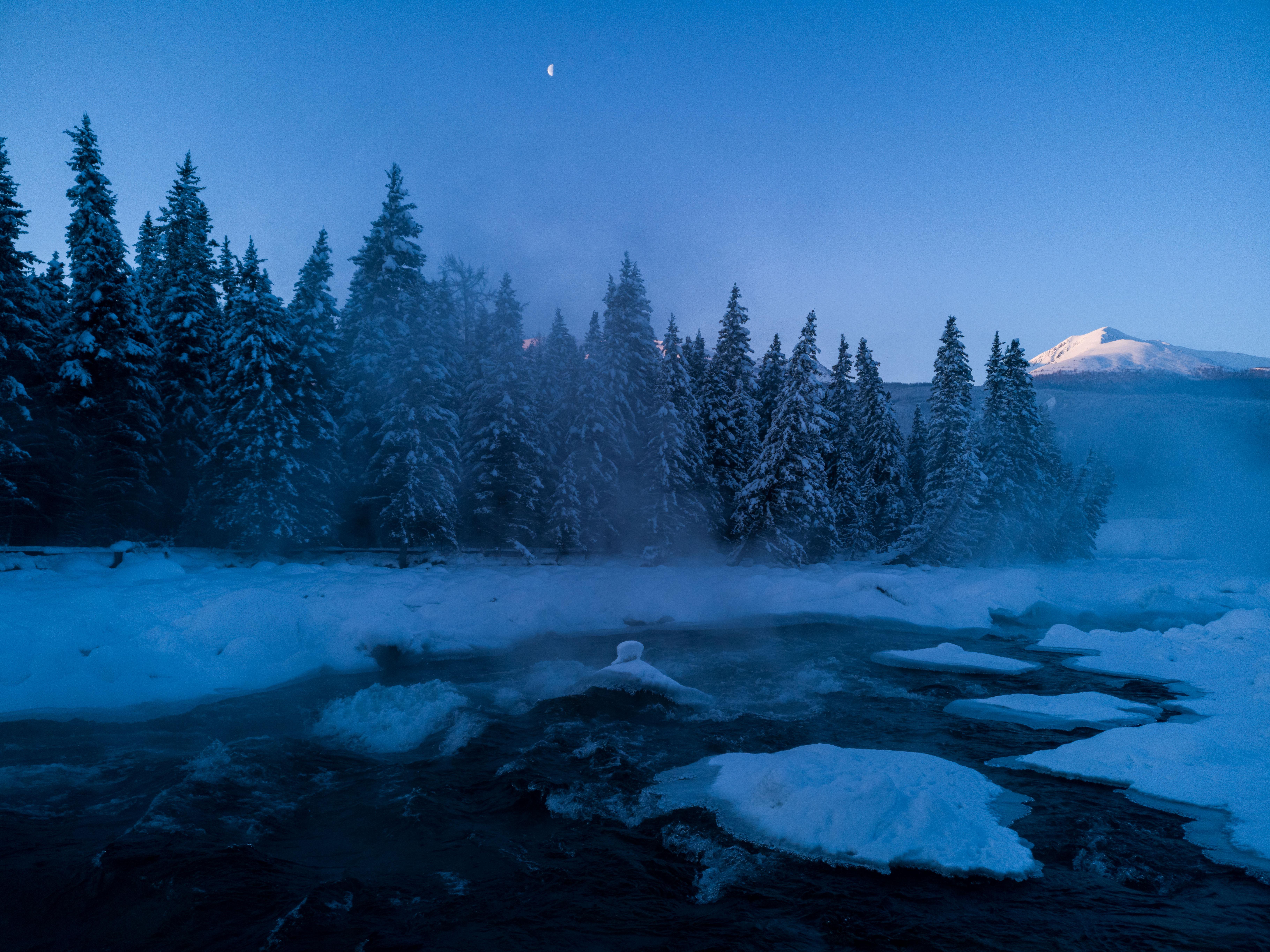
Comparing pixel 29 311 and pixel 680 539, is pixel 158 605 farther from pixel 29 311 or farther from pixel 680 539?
pixel 680 539

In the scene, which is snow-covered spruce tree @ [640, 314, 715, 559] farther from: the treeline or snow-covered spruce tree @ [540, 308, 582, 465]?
snow-covered spruce tree @ [540, 308, 582, 465]

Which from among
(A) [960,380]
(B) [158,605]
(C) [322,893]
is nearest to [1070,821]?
(C) [322,893]

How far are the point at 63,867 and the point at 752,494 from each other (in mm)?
28336

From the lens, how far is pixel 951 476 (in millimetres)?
37156

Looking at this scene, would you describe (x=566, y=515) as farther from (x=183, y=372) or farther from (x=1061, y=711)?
(x=1061, y=711)

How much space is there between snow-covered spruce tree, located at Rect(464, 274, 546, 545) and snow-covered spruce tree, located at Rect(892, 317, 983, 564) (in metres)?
24.9

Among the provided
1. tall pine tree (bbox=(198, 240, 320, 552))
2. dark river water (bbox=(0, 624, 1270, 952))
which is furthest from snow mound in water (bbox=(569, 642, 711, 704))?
tall pine tree (bbox=(198, 240, 320, 552))

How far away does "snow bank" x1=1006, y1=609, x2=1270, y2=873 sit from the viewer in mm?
7426

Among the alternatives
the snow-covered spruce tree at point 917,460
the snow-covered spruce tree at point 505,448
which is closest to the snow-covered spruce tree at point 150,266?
the snow-covered spruce tree at point 505,448

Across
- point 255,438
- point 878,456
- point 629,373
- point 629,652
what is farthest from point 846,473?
point 255,438

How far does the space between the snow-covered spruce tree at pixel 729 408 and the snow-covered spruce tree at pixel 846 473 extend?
607 centimetres

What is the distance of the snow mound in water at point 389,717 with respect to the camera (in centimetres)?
1037

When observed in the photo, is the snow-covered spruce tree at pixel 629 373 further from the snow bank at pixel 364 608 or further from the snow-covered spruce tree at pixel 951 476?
the snow-covered spruce tree at pixel 951 476

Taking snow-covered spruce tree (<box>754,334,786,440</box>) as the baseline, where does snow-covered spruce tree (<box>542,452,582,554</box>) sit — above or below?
below
